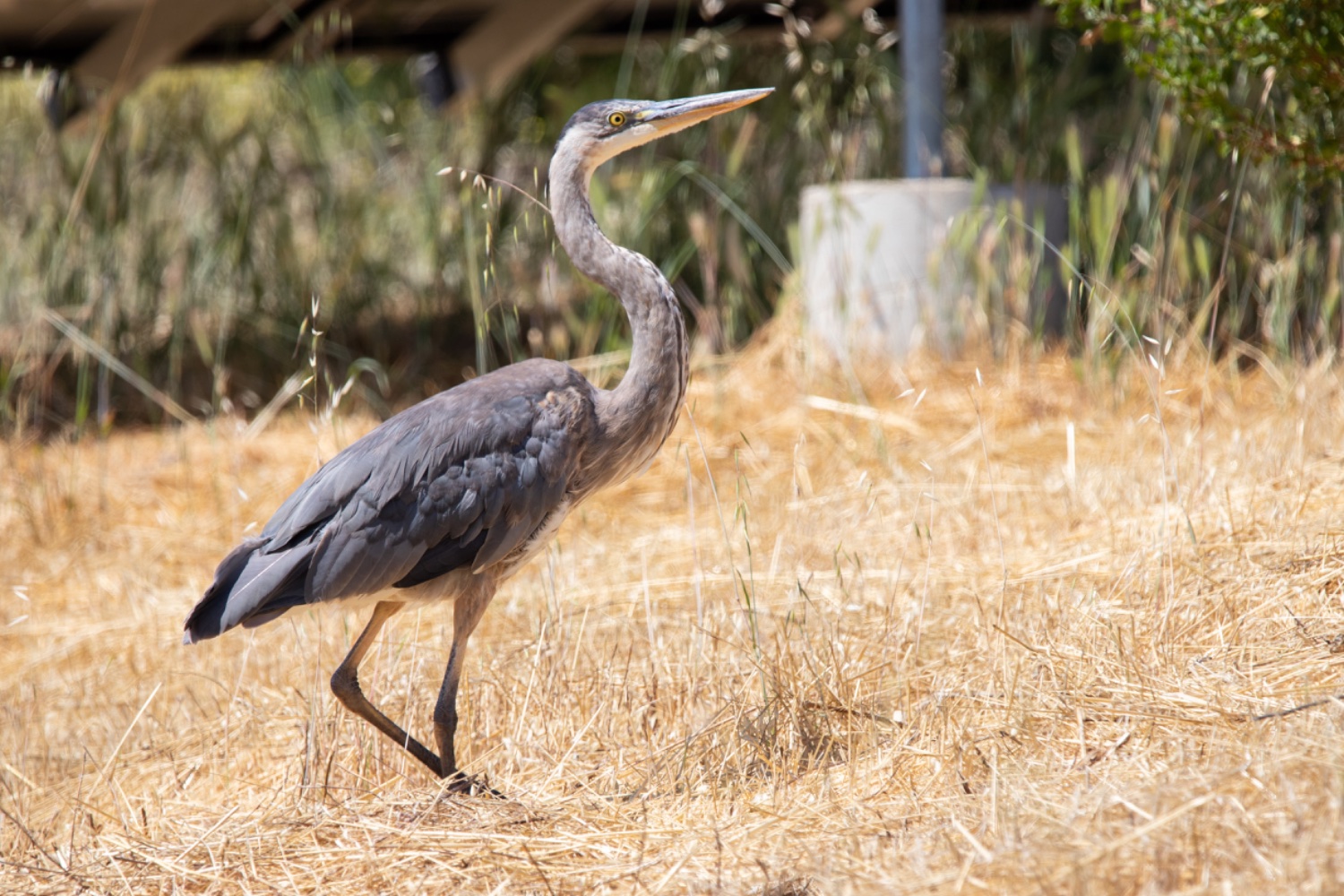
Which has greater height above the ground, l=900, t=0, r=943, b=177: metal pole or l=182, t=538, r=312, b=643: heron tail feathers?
l=900, t=0, r=943, b=177: metal pole

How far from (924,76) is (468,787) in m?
4.48

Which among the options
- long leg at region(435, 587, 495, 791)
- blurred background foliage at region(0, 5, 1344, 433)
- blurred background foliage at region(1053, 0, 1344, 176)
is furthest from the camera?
blurred background foliage at region(0, 5, 1344, 433)

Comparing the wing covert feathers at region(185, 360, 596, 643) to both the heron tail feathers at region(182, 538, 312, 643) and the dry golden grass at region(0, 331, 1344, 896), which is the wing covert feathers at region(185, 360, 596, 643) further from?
the dry golden grass at region(0, 331, 1344, 896)

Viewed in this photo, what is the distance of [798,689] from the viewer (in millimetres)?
3074

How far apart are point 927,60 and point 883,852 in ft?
16.0

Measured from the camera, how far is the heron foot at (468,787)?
2938 mm

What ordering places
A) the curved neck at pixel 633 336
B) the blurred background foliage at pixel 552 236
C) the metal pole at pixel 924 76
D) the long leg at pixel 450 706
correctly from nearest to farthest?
the long leg at pixel 450 706 → the curved neck at pixel 633 336 → the blurred background foliage at pixel 552 236 → the metal pole at pixel 924 76

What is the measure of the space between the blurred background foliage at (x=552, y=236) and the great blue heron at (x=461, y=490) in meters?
1.22

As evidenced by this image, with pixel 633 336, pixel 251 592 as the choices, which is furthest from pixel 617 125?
pixel 251 592

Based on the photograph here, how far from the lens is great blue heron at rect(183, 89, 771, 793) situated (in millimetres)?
3092

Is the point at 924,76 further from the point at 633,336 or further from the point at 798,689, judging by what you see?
the point at 798,689

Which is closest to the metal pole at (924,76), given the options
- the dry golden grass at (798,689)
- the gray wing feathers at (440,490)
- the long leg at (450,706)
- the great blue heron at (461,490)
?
the dry golden grass at (798,689)

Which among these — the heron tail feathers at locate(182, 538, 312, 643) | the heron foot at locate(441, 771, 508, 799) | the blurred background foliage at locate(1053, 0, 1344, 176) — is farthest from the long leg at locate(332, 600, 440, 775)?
the blurred background foliage at locate(1053, 0, 1344, 176)

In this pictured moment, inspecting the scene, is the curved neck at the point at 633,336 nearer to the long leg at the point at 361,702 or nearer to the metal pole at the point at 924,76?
the long leg at the point at 361,702
